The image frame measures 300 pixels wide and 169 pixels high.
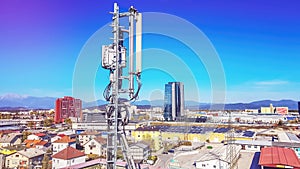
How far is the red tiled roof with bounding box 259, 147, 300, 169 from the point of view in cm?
456

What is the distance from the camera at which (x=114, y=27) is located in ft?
4.90

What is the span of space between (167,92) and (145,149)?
270cm

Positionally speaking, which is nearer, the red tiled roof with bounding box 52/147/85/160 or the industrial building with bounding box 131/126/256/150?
the red tiled roof with bounding box 52/147/85/160

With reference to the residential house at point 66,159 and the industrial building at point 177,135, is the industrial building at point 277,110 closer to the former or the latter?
the industrial building at point 177,135

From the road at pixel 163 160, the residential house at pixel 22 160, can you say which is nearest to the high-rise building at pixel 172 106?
the road at pixel 163 160

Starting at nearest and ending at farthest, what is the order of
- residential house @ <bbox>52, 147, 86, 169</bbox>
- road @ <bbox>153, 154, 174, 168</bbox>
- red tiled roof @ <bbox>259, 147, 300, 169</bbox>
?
red tiled roof @ <bbox>259, 147, 300, 169</bbox> → residential house @ <bbox>52, 147, 86, 169</bbox> → road @ <bbox>153, 154, 174, 168</bbox>

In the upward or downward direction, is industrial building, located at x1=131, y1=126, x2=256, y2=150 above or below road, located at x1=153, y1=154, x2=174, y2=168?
above

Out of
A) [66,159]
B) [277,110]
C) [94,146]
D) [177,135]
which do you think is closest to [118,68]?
[66,159]

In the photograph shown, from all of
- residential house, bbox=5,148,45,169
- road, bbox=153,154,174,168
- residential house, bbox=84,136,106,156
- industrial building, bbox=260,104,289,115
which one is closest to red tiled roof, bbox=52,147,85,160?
residential house, bbox=5,148,45,169

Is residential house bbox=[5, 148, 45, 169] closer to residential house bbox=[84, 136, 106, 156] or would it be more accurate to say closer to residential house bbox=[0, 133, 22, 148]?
residential house bbox=[84, 136, 106, 156]

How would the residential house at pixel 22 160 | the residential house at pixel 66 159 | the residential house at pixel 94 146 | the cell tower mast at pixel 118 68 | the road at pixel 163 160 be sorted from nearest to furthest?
the cell tower mast at pixel 118 68
the residential house at pixel 66 159
the residential house at pixel 22 160
the road at pixel 163 160
the residential house at pixel 94 146

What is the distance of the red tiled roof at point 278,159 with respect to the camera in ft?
15.0

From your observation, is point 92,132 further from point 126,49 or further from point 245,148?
point 126,49

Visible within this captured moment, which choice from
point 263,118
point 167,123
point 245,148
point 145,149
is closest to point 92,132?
point 145,149
